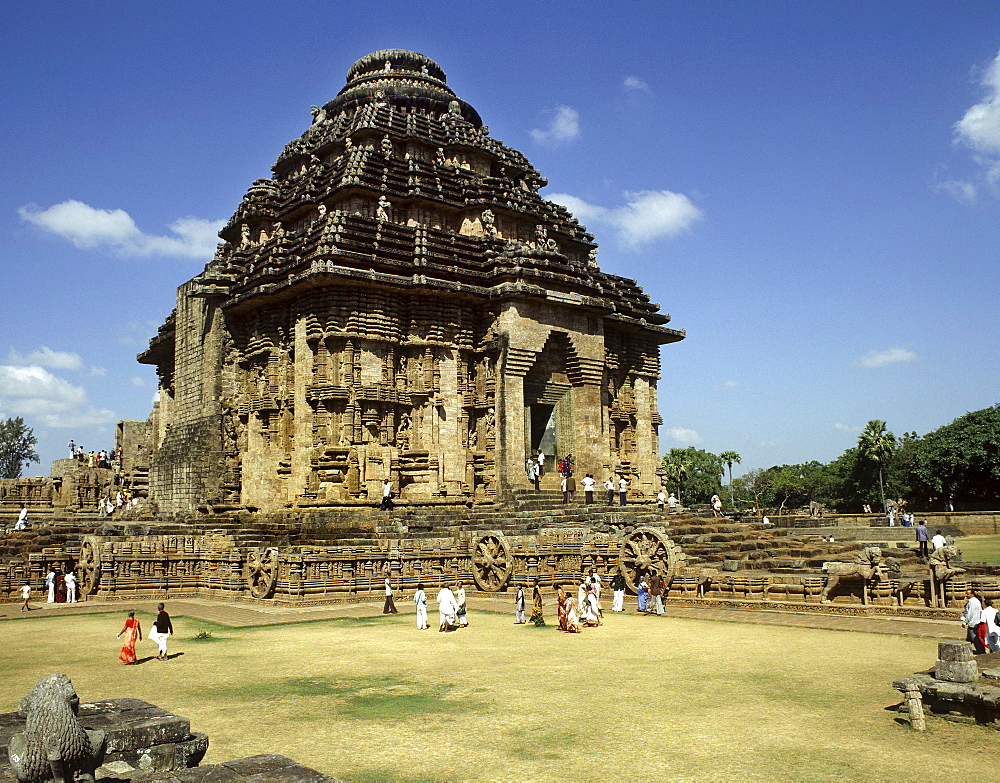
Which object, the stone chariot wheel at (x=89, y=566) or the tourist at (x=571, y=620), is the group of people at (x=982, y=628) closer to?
the tourist at (x=571, y=620)

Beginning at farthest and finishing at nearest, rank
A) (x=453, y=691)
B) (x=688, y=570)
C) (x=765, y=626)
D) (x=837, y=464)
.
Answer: (x=837, y=464) → (x=688, y=570) → (x=765, y=626) → (x=453, y=691)

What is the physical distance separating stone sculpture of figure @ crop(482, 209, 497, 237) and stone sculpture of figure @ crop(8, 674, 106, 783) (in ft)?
84.4

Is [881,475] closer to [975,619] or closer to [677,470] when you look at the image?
[677,470]

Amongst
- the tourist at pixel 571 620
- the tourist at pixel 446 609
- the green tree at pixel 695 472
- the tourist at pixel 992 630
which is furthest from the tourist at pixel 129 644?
the green tree at pixel 695 472

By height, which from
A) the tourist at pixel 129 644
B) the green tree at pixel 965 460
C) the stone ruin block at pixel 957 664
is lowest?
the tourist at pixel 129 644

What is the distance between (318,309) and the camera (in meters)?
25.9

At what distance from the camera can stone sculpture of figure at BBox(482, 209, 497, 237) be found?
97.5 ft

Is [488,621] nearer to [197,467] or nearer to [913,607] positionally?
[913,607]

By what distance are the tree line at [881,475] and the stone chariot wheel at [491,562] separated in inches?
667

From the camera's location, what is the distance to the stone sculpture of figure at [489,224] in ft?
97.5

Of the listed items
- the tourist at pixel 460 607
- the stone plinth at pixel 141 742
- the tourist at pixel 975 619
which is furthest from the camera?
the tourist at pixel 460 607

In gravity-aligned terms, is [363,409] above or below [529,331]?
below

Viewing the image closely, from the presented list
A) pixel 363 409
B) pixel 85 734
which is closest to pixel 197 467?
pixel 363 409

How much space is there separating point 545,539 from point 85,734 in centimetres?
1660
